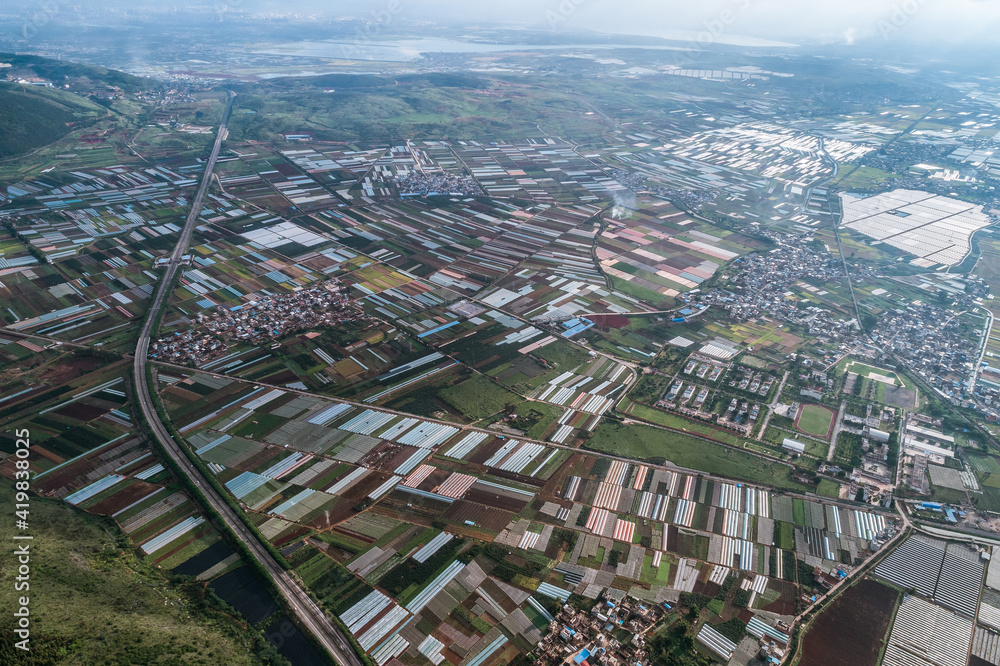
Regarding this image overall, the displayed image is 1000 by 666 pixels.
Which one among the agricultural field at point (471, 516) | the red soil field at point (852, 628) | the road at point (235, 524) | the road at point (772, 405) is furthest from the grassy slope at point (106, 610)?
the road at point (772, 405)

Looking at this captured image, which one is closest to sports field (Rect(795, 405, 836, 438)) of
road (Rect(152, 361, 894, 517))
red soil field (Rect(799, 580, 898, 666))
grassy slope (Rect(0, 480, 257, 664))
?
road (Rect(152, 361, 894, 517))

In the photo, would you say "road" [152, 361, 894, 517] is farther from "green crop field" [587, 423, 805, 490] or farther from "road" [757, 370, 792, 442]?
"road" [757, 370, 792, 442]

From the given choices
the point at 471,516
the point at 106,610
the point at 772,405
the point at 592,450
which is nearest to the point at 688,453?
the point at 592,450

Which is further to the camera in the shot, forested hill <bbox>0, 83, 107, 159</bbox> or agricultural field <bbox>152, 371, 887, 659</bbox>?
forested hill <bbox>0, 83, 107, 159</bbox>

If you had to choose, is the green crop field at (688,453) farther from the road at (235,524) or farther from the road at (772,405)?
the road at (235,524)

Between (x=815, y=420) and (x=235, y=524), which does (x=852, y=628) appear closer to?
(x=815, y=420)
